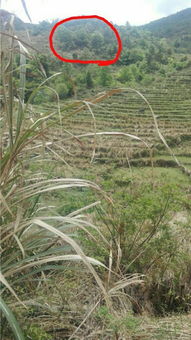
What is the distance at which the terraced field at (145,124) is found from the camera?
9625 mm

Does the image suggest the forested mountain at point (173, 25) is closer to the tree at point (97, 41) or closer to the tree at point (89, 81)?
the tree at point (97, 41)

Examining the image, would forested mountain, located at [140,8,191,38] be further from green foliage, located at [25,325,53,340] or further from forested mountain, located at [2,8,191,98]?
green foliage, located at [25,325,53,340]

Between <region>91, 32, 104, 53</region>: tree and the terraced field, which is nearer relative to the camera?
the terraced field

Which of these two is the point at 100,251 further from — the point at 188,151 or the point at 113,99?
the point at 113,99

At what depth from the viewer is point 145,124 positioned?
43.0 ft

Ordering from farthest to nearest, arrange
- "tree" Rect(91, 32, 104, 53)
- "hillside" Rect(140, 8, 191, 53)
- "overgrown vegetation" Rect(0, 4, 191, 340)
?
"hillside" Rect(140, 8, 191, 53) < "tree" Rect(91, 32, 104, 53) < "overgrown vegetation" Rect(0, 4, 191, 340)

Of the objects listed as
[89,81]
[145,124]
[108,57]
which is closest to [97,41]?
[108,57]

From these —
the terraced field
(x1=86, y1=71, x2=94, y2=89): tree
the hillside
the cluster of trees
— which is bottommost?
the terraced field

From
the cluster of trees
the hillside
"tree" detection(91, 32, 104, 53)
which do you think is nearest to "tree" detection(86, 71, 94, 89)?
the cluster of trees

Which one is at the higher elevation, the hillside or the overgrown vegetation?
the hillside

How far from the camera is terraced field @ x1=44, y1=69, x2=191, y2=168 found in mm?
9625

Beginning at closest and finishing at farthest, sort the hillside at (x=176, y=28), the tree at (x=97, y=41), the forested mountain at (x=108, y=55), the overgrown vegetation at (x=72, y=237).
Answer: the overgrown vegetation at (x=72, y=237), the forested mountain at (x=108, y=55), the tree at (x=97, y=41), the hillside at (x=176, y=28)

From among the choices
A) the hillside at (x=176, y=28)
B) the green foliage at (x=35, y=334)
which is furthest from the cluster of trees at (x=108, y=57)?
the green foliage at (x=35, y=334)

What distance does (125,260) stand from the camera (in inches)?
65.8
